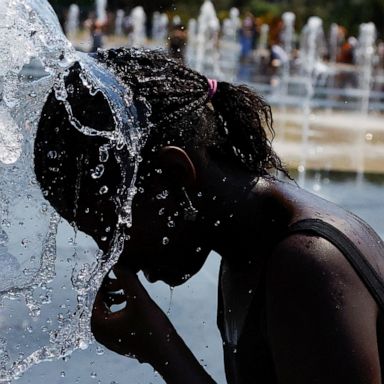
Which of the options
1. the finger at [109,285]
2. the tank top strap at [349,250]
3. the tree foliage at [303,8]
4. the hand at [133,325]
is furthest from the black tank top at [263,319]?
the tree foliage at [303,8]

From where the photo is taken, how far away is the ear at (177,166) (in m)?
1.78

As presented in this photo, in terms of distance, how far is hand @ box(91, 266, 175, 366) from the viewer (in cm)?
185

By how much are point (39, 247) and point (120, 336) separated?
0.37m

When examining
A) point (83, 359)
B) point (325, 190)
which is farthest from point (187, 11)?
point (83, 359)

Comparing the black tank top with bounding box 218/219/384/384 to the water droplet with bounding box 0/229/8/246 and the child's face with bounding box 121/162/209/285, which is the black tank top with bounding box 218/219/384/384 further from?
the water droplet with bounding box 0/229/8/246

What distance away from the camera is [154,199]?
1826mm

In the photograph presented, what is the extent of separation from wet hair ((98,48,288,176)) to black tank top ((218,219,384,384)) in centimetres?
24

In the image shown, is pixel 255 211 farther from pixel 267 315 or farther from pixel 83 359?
pixel 83 359

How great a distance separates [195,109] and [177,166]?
0.14m

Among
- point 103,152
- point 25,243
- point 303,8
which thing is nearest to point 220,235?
point 103,152

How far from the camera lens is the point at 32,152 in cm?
189

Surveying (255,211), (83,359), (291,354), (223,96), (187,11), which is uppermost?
(223,96)

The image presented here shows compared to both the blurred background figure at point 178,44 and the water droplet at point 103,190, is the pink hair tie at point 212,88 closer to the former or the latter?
the blurred background figure at point 178,44

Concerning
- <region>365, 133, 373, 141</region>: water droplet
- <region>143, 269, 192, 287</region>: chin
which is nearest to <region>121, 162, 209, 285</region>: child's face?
<region>143, 269, 192, 287</region>: chin
